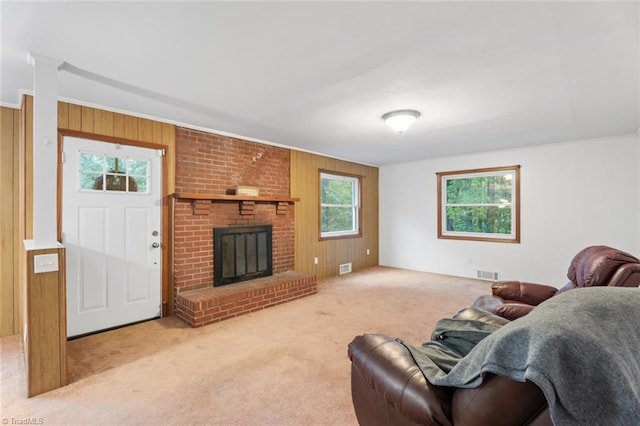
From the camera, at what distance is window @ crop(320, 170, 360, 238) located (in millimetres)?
5809

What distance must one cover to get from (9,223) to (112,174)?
1008 mm

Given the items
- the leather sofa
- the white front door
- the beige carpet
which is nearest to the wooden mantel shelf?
the white front door

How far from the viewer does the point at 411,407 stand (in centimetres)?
111

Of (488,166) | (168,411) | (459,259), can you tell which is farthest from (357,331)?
(488,166)

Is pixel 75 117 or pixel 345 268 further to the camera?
pixel 345 268

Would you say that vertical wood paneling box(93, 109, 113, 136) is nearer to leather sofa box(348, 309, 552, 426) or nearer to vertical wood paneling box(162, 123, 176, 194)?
vertical wood paneling box(162, 123, 176, 194)

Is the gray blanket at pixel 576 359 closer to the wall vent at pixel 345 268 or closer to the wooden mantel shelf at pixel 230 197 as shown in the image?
the wooden mantel shelf at pixel 230 197

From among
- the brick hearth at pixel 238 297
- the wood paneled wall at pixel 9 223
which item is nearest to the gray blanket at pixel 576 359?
the brick hearth at pixel 238 297

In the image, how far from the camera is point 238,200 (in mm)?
4215

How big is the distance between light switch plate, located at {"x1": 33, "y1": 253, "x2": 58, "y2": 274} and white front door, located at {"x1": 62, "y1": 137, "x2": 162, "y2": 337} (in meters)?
1.02

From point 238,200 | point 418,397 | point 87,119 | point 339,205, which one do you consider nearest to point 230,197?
point 238,200

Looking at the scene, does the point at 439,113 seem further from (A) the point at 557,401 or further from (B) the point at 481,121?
(A) the point at 557,401

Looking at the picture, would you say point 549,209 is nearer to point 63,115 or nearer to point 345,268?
point 345,268

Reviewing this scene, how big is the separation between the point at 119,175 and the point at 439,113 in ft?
11.6
